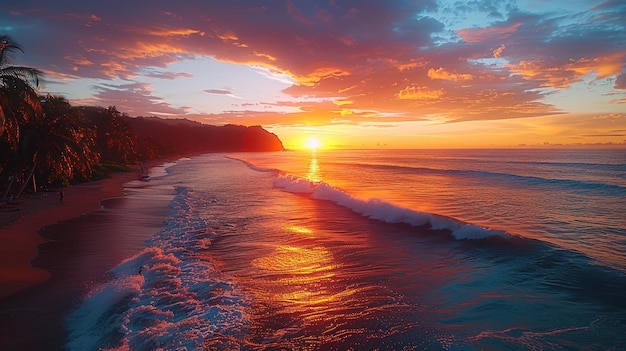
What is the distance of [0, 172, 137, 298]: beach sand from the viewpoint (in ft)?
30.1

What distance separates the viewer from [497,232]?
13.6 meters

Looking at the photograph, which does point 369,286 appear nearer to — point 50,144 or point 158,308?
point 158,308

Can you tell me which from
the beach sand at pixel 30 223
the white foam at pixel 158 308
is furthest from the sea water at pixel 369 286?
the beach sand at pixel 30 223

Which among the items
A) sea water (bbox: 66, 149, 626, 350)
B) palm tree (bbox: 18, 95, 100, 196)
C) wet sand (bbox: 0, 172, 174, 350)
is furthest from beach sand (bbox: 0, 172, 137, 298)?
sea water (bbox: 66, 149, 626, 350)

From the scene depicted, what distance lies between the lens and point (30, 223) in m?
15.2

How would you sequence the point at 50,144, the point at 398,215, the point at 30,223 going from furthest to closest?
the point at 50,144 → the point at 398,215 → the point at 30,223

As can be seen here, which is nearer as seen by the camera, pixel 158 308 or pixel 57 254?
pixel 158 308

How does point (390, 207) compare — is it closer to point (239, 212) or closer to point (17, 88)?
point (239, 212)

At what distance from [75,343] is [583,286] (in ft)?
36.5

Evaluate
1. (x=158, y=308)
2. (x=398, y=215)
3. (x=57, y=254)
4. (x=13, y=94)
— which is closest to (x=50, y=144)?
(x=13, y=94)

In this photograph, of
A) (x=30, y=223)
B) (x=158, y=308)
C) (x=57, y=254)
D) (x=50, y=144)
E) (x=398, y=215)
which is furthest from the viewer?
(x=50, y=144)

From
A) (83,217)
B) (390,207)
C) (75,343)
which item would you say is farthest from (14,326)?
(390,207)

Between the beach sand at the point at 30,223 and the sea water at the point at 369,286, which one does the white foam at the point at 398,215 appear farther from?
the beach sand at the point at 30,223

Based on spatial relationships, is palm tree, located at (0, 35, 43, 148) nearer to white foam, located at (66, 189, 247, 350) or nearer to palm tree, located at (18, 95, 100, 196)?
palm tree, located at (18, 95, 100, 196)
